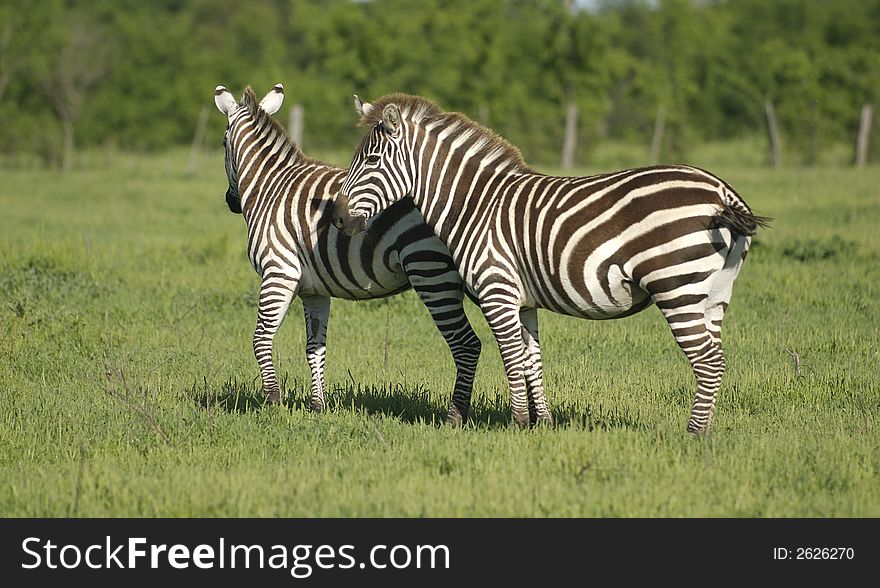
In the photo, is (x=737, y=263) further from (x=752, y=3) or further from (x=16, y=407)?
(x=752, y=3)

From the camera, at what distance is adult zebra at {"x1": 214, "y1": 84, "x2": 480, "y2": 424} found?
766cm

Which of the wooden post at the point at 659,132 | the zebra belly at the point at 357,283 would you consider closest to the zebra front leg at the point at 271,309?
the zebra belly at the point at 357,283

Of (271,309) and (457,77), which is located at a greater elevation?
(457,77)

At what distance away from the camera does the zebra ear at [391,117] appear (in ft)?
24.0

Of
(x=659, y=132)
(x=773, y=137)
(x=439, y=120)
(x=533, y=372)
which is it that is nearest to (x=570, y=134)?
(x=659, y=132)

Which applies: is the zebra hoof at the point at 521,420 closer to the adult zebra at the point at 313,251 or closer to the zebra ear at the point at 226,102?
the adult zebra at the point at 313,251

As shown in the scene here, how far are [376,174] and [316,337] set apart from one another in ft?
5.89

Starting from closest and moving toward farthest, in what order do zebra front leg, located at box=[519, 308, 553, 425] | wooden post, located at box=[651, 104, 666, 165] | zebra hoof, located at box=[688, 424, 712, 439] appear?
zebra hoof, located at box=[688, 424, 712, 439]
zebra front leg, located at box=[519, 308, 553, 425]
wooden post, located at box=[651, 104, 666, 165]

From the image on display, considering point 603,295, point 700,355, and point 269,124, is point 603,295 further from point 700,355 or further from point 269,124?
point 269,124

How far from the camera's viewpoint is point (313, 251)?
8.00 m

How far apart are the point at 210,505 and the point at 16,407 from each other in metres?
3.11

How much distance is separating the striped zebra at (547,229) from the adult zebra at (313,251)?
1.24 ft

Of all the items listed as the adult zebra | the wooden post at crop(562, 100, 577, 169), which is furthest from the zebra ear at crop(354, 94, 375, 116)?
the wooden post at crop(562, 100, 577, 169)

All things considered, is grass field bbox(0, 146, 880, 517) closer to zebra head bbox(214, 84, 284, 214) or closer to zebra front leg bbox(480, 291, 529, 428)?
zebra front leg bbox(480, 291, 529, 428)
